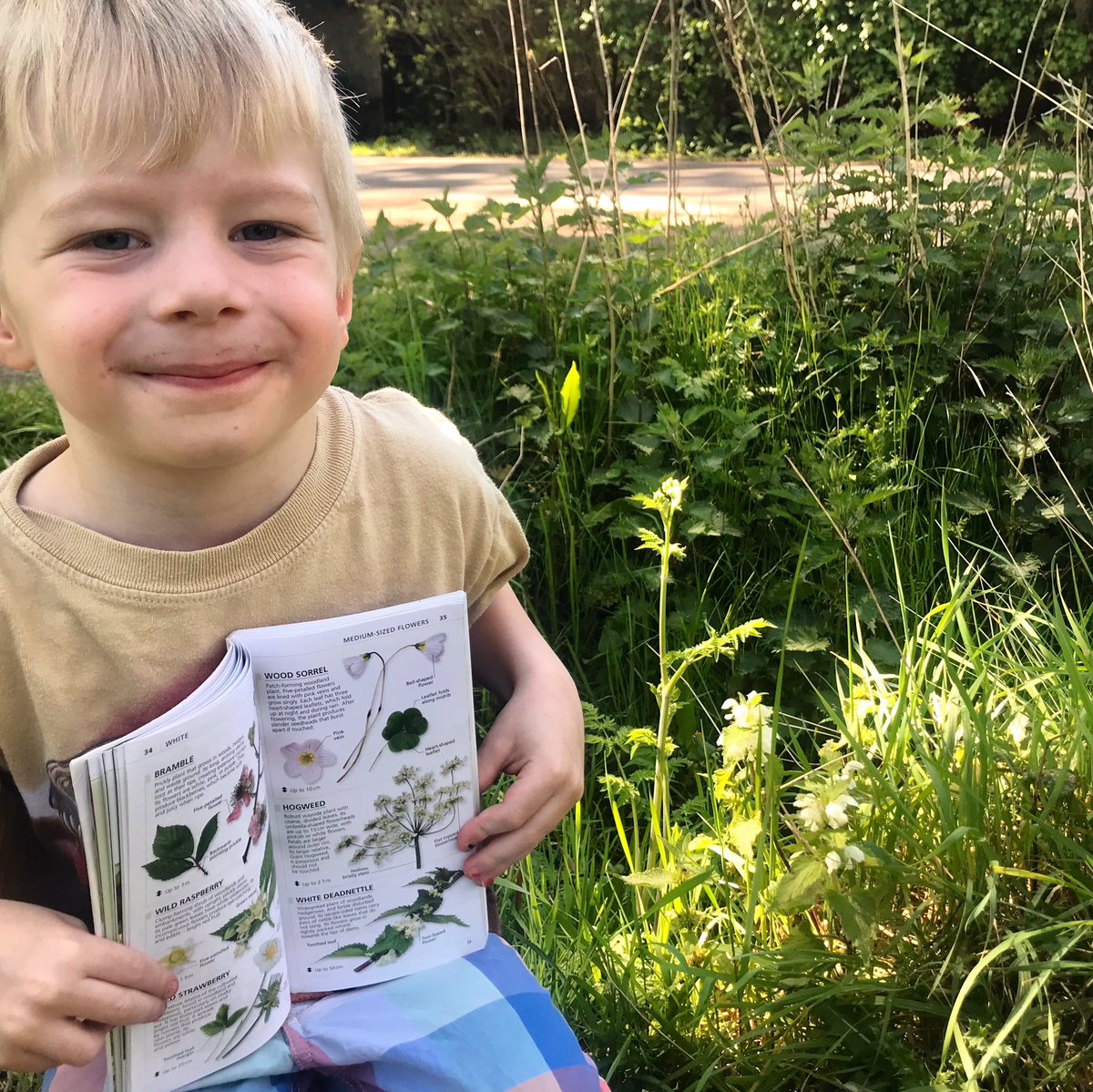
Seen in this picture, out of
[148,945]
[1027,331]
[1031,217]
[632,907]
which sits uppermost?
[1031,217]

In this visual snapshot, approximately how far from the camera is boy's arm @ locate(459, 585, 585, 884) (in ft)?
4.03

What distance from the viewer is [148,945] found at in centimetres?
100

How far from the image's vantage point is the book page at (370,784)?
3.58 ft

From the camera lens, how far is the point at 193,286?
3.17ft

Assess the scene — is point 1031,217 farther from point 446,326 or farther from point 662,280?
point 446,326

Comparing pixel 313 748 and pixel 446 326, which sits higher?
pixel 446 326

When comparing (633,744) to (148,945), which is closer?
(148,945)

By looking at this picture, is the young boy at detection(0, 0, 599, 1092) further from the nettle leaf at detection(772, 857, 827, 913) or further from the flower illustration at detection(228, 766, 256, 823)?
the nettle leaf at detection(772, 857, 827, 913)

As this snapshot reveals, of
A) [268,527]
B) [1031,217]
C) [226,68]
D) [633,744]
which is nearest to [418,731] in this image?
[268,527]

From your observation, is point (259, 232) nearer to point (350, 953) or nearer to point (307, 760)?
point (307, 760)

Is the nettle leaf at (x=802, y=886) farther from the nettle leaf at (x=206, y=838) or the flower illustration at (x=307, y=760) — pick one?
the nettle leaf at (x=206, y=838)

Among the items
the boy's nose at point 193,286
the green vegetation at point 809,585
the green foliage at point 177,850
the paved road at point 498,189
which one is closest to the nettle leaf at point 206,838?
the green foliage at point 177,850

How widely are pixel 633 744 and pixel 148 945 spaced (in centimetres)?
107

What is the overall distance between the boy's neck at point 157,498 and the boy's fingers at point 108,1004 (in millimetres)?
407
